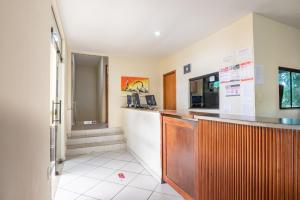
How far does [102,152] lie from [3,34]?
361 centimetres

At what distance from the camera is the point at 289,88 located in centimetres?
308

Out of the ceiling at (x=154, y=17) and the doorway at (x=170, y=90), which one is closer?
the ceiling at (x=154, y=17)

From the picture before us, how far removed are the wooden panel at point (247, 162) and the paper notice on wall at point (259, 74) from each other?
167 cm

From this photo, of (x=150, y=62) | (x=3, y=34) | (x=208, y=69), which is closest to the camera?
(x=3, y=34)

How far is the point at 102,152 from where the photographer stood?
3.93m

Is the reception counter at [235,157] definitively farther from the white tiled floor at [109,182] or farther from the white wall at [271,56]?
the white wall at [271,56]

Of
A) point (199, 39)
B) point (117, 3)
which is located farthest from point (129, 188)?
point (199, 39)

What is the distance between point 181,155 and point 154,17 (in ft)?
7.32

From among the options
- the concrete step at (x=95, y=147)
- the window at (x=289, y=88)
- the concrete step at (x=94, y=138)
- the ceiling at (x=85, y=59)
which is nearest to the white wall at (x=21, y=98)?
the concrete step at (x=95, y=147)

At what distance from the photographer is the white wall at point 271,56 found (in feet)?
8.66

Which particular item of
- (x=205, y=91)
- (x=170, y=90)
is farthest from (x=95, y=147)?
(x=205, y=91)

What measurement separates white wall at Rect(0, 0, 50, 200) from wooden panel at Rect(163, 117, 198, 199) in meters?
1.39

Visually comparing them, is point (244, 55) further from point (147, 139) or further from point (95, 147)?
point (95, 147)

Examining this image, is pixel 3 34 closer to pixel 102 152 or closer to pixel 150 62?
pixel 102 152
